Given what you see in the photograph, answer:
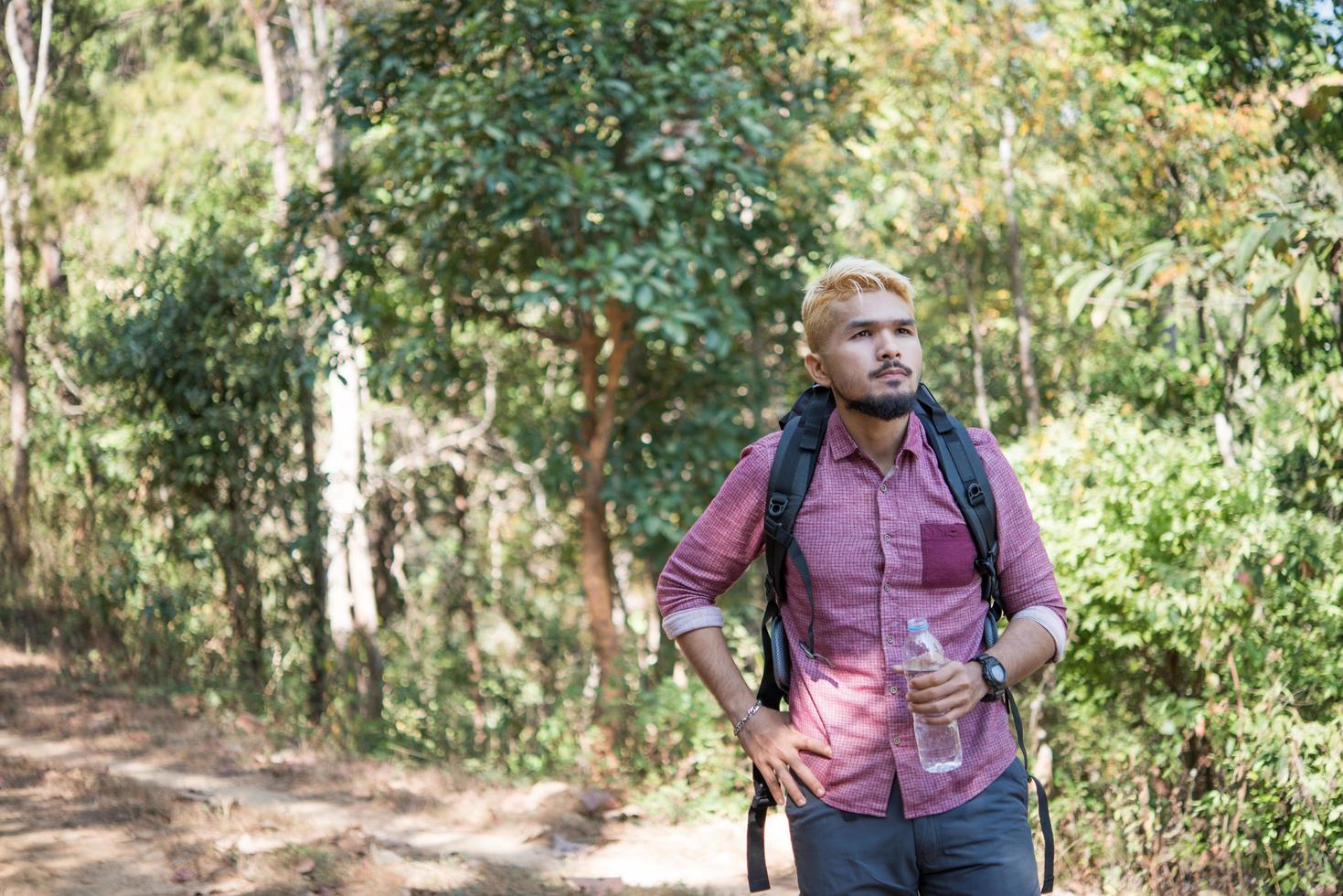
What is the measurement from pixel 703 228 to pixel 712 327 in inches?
29.3

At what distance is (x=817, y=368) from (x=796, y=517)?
314 mm

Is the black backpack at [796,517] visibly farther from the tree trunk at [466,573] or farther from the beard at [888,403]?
the tree trunk at [466,573]

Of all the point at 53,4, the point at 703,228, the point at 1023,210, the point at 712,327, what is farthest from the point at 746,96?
the point at 53,4

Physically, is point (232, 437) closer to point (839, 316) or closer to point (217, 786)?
point (217, 786)

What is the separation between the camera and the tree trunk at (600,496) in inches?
317

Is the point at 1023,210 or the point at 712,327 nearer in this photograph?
the point at 712,327

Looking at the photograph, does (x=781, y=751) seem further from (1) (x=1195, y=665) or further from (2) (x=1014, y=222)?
(2) (x=1014, y=222)

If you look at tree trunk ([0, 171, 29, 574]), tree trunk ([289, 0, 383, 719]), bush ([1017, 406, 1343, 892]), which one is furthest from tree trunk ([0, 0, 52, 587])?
bush ([1017, 406, 1343, 892])

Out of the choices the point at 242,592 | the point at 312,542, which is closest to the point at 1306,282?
the point at 312,542

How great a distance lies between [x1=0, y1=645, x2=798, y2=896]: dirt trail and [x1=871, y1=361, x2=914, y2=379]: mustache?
307 centimetres

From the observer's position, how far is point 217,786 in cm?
631

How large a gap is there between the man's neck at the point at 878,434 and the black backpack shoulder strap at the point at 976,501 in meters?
0.06

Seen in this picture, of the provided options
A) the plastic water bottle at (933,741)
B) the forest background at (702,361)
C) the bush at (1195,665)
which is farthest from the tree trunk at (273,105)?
the plastic water bottle at (933,741)

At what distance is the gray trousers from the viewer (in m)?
2.25
